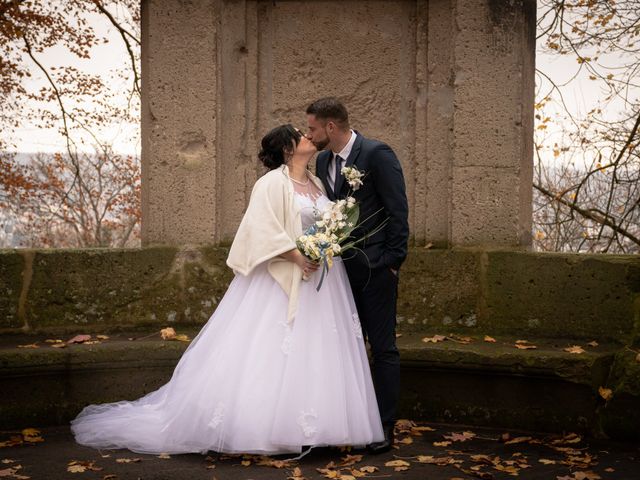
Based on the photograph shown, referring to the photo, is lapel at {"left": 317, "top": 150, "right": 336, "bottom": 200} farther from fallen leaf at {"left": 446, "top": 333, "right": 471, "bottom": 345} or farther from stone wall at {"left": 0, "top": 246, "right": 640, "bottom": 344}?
fallen leaf at {"left": 446, "top": 333, "right": 471, "bottom": 345}

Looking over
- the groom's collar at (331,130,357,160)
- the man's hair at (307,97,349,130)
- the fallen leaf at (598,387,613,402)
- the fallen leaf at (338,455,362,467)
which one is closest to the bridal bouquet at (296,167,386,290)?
the groom's collar at (331,130,357,160)

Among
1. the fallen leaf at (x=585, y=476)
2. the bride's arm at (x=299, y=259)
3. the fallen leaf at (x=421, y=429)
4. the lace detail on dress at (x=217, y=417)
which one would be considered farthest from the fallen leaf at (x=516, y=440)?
the lace detail on dress at (x=217, y=417)

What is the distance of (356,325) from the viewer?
474 centimetres

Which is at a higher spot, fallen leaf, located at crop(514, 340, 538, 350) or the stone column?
the stone column

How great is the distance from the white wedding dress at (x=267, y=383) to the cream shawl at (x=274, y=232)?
83mm

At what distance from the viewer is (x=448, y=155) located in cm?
611

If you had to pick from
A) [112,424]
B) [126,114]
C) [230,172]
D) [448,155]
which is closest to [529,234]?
[448,155]

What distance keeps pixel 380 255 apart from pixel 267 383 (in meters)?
1.00

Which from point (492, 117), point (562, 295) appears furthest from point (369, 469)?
point (492, 117)

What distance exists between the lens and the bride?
442 centimetres

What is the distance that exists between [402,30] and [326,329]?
9.28 feet

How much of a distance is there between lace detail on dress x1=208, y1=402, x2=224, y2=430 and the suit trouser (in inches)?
37.9

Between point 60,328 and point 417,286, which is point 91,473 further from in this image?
point 417,286

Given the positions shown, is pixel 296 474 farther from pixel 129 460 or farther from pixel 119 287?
pixel 119 287
